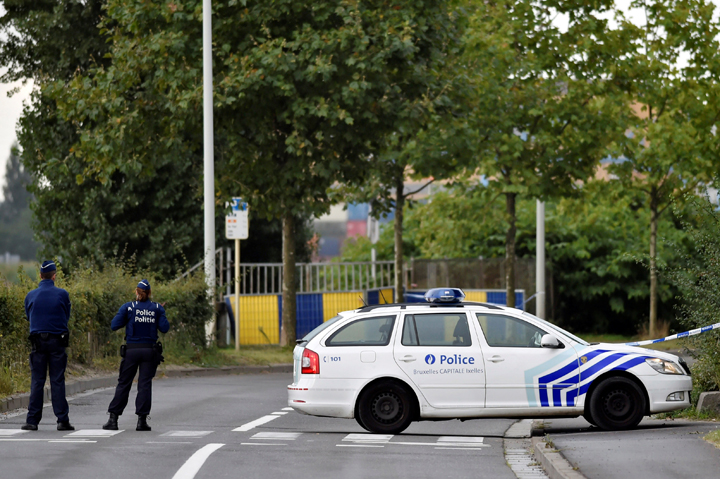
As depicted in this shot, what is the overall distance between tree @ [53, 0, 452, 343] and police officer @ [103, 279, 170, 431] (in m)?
9.63

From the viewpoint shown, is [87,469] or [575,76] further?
[575,76]

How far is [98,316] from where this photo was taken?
754 inches

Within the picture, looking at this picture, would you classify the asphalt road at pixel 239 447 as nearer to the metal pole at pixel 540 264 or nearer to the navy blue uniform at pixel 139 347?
the navy blue uniform at pixel 139 347

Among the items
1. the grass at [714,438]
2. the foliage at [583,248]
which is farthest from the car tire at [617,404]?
the foliage at [583,248]

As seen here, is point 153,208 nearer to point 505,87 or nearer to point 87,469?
point 505,87

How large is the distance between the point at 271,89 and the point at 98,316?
580 centimetres

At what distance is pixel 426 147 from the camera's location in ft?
85.6

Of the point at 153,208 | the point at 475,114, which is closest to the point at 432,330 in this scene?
the point at 475,114

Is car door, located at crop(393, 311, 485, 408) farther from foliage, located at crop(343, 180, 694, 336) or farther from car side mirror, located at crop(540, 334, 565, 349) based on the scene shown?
foliage, located at crop(343, 180, 694, 336)

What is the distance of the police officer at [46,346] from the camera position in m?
12.0

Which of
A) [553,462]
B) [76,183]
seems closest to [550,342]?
[553,462]

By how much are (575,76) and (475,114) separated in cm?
264

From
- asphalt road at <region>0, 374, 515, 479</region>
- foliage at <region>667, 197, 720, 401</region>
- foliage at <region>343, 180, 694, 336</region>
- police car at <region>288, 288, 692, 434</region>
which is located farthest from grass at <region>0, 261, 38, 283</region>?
foliage at <region>343, 180, 694, 336</region>

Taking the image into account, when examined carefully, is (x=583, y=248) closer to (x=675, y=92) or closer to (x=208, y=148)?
(x=675, y=92)
